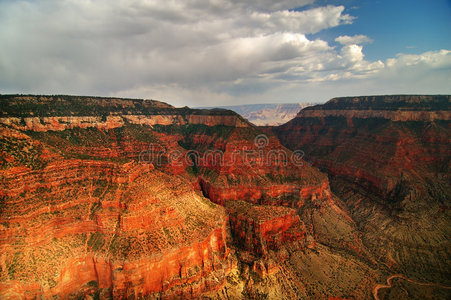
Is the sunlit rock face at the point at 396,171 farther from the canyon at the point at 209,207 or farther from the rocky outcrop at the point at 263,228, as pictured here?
the rocky outcrop at the point at 263,228

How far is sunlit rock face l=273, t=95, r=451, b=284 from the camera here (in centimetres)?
6509

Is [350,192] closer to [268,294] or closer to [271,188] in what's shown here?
[271,188]

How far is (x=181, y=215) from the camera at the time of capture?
50.9m

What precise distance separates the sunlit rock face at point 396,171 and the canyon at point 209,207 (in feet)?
1.45

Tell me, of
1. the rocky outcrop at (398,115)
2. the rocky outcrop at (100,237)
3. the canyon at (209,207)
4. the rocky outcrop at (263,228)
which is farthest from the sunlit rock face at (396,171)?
the rocky outcrop at (100,237)

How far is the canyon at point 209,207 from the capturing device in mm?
43219

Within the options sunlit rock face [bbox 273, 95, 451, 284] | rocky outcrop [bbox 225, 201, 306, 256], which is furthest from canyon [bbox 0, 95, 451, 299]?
sunlit rock face [bbox 273, 95, 451, 284]

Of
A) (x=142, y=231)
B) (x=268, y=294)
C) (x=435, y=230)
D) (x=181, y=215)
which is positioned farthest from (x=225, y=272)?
(x=435, y=230)

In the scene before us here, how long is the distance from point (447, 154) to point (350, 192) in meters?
34.1

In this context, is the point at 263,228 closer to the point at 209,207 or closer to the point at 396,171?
the point at 209,207

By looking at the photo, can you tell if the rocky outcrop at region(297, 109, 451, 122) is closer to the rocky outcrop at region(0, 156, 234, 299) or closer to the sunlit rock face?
the sunlit rock face

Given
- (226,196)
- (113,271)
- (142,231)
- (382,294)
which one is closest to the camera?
(113,271)

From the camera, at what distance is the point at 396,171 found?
288ft

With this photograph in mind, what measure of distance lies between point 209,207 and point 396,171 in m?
66.6
